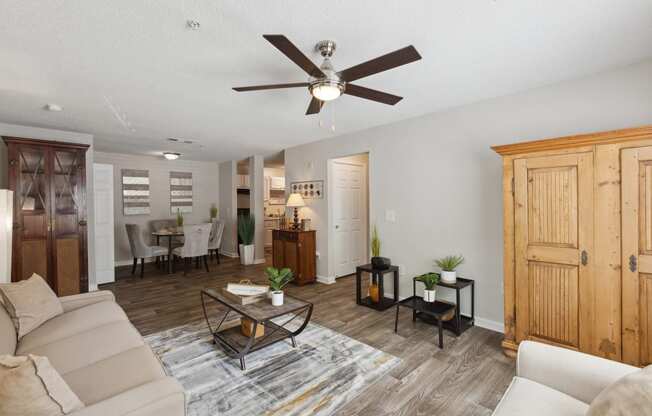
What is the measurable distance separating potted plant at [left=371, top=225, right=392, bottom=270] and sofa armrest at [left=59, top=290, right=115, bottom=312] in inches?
108

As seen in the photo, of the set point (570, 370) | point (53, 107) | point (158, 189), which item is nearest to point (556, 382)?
point (570, 370)

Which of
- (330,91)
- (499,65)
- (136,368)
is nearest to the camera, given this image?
(136,368)

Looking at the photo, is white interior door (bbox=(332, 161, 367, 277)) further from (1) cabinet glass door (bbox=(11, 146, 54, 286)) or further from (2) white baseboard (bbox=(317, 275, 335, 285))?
(1) cabinet glass door (bbox=(11, 146, 54, 286))

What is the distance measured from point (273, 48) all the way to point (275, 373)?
7.65 ft

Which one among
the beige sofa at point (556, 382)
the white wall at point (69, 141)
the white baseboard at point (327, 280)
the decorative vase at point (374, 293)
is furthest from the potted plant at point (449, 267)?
the white wall at point (69, 141)

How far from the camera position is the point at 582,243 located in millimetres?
2211

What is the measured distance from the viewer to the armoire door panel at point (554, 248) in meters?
2.20

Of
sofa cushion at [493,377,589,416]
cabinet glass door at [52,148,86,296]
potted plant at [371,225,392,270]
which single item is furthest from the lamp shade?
sofa cushion at [493,377,589,416]

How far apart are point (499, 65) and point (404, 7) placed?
1.15 meters

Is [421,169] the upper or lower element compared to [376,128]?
lower

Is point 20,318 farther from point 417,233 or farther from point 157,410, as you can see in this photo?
point 417,233

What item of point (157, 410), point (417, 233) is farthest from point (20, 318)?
point (417, 233)

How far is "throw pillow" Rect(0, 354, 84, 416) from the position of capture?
→ 3.01ft

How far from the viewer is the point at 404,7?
5.32 feet
